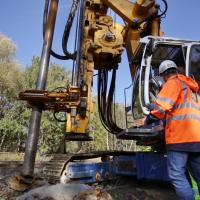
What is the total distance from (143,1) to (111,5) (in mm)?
769

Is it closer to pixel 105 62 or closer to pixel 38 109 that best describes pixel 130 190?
pixel 38 109

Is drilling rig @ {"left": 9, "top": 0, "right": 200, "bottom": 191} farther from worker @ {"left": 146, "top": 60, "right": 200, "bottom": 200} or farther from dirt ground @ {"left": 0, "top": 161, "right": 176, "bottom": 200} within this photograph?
worker @ {"left": 146, "top": 60, "right": 200, "bottom": 200}

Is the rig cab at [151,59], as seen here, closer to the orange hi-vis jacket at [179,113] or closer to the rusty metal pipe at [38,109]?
the rusty metal pipe at [38,109]

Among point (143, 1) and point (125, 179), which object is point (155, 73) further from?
point (125, 179)

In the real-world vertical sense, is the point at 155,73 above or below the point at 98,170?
above

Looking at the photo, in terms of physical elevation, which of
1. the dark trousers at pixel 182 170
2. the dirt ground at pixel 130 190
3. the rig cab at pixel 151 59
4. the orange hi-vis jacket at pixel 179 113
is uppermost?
the rig cab at pixel 151 59

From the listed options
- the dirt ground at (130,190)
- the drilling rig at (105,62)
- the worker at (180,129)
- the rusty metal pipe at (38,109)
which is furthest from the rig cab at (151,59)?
the worker at (180,129)

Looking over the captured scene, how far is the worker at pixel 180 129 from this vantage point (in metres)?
3.67

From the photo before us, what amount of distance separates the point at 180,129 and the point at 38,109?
3.04 m

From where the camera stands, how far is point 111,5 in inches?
313

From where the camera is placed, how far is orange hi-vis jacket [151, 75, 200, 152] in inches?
145

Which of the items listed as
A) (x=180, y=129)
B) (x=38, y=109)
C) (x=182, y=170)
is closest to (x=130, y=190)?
(x=38, y=109)

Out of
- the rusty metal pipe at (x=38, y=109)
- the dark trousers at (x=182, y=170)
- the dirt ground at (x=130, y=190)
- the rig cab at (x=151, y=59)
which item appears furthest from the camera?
the rig cab at (x=151, y=59)

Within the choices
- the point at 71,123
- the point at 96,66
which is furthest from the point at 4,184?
the point at 96,66
